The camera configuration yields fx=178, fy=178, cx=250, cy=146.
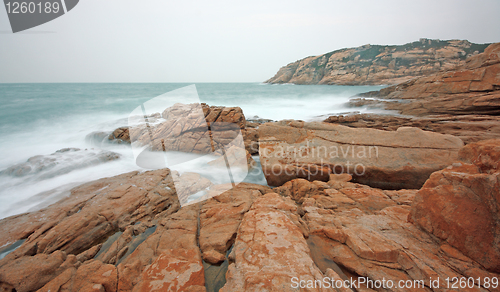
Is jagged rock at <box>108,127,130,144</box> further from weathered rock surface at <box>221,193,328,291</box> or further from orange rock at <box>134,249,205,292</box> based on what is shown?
weathered rock surface at <box>221,193,328,291</box>

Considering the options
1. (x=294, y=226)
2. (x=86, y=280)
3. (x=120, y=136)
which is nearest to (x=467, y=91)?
(x=294, y=226)

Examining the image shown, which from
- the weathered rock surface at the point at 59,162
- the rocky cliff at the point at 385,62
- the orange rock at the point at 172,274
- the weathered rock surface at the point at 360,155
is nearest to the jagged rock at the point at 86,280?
the orange rock at the point at 172,274

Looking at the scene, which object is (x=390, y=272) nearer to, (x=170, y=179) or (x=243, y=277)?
(x=243, y=277)

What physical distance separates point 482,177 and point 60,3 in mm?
9332

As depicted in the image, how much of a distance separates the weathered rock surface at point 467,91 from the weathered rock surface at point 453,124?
1.85 m

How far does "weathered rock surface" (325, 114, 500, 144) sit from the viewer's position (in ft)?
18.8

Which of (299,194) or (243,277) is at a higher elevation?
(243,277)

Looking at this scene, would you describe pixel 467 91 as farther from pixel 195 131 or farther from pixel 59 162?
pixel 59 162

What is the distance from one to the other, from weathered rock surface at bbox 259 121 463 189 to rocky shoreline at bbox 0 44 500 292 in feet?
0.10

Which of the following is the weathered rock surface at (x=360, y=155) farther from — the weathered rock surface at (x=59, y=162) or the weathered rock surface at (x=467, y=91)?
the weathered rock surface at (x=467, y=91)

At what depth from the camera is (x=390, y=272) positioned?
2121 mm

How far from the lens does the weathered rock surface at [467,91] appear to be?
8.52m

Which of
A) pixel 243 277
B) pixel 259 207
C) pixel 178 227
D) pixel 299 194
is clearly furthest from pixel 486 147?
pixel 178 227

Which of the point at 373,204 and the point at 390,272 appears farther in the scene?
the point at 373,204
